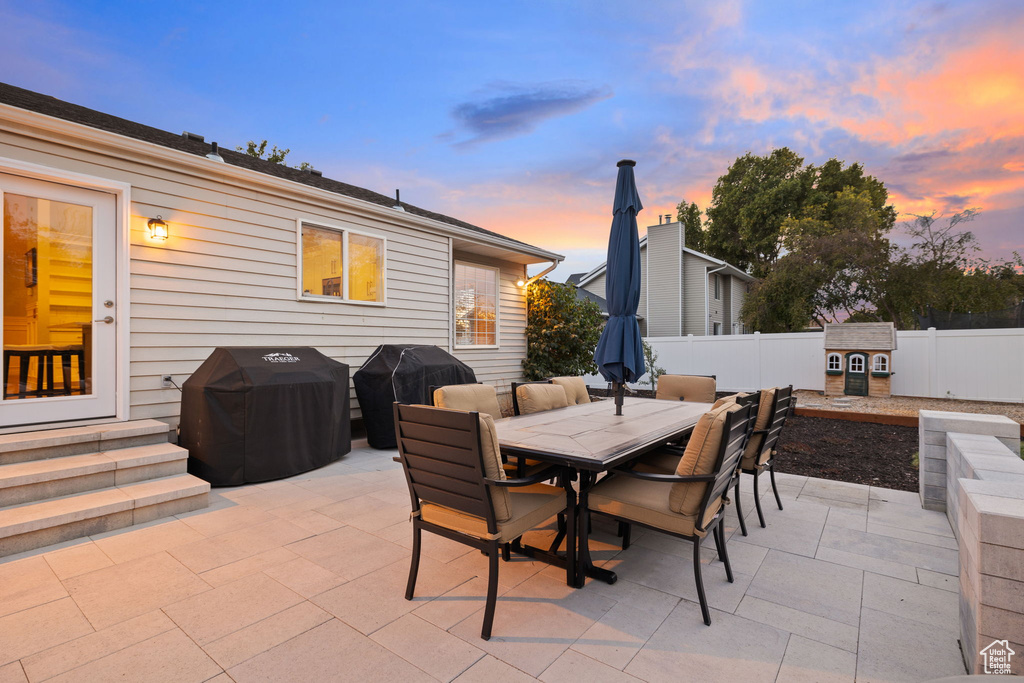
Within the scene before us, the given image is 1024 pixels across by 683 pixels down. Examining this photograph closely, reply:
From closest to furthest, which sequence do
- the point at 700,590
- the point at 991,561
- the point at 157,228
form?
the point at 991,561 → the point at 700,590 → the point at 157,228

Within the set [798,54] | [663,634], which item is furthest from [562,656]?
[798,54]

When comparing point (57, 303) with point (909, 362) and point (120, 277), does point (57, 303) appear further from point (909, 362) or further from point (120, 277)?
point (909, 362)

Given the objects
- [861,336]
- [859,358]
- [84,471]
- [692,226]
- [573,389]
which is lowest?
[84,471]

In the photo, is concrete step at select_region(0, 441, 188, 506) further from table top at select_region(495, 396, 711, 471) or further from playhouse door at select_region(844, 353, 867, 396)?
playhouse door at select_region(844, 353, 867, 396)

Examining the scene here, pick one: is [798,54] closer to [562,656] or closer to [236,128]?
[562,656]

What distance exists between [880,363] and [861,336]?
65 cm

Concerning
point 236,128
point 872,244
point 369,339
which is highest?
point 236,128

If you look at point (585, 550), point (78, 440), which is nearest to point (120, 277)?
point (78, 440)

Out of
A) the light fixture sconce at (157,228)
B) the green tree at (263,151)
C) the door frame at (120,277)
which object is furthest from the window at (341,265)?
the green tree at (263,151)

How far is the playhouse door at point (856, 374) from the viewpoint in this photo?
9.41 metres

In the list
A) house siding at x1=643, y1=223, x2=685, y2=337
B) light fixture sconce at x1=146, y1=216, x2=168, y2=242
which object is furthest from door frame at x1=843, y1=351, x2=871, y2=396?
light fixture sconce at x1=146, y1=216, x2=168, y2=242

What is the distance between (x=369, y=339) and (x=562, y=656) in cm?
527

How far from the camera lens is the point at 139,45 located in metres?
7.84

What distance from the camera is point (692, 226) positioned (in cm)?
2798
